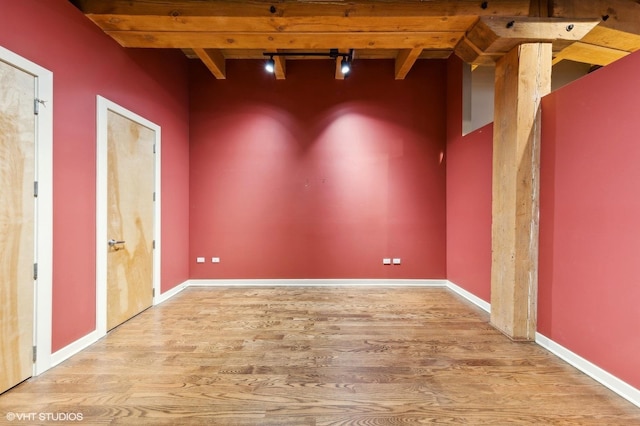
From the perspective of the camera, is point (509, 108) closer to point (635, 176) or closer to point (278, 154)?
point (635, 176)

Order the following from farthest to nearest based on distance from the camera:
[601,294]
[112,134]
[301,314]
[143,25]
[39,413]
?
[301,314]
[112,134]
[143,25]
[601,294]
[39,413]

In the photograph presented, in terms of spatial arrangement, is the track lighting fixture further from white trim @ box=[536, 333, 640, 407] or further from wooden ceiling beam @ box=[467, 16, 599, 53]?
white trim @ box=[536, 333, 640, 407]

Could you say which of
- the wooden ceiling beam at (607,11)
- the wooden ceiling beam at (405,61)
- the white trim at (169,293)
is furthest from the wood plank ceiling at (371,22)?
the white trim at (169,293)

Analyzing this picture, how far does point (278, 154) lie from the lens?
15.4 ft

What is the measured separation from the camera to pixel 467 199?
4.05 metres

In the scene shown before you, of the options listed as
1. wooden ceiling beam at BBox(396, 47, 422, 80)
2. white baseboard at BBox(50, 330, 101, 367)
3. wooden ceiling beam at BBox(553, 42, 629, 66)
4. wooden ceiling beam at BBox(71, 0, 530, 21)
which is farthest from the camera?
wooden ceiling beam at BBox(396, 47, 422, 80)

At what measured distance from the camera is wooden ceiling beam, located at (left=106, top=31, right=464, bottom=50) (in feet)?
9.36

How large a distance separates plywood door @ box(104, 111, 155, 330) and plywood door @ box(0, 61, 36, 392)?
0.81 metres

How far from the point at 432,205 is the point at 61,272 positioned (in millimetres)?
4636

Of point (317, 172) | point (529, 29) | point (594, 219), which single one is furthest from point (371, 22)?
point (594, 219)

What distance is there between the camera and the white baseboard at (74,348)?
2352 millimetres

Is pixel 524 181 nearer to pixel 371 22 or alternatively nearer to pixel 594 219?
pixel 594 219

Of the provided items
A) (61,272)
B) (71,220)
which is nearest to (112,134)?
(71,220)

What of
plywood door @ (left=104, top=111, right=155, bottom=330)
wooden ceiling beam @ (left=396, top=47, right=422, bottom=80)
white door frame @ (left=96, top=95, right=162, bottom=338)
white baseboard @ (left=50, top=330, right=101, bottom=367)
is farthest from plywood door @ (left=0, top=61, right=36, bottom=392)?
wooden ceiling beam @ (left=396, top=47, right=422, bottom=80)
